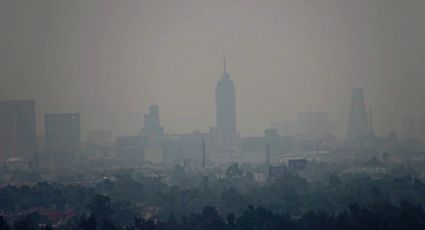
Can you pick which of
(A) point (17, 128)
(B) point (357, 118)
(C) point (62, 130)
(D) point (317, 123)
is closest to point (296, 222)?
(A) point (17, 128)

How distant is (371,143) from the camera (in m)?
101

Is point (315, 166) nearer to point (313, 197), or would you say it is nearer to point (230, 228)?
point (313, 197)

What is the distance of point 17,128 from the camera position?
101375 mm

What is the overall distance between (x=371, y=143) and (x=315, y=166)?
29.8 metres

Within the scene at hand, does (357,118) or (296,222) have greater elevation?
(357,118)

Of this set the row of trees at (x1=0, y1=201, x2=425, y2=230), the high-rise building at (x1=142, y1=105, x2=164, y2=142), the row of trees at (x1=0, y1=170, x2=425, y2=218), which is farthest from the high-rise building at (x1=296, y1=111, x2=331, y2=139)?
the row of trees at (x1=0, y1=201, x2=425, y2=230)

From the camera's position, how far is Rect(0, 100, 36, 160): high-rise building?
3928 inches

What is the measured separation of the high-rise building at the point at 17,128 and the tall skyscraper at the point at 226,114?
19.0m

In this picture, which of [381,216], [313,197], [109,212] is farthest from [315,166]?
[381,216]

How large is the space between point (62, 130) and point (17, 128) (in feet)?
22.9

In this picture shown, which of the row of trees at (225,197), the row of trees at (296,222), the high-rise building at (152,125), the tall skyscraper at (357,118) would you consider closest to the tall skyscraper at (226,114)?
the high-rise building at (152,125)

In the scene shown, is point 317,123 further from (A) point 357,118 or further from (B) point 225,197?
(B) point 225,197

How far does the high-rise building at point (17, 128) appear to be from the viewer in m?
99.8

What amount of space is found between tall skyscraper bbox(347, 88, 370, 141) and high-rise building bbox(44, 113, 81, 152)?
86.0 ft
